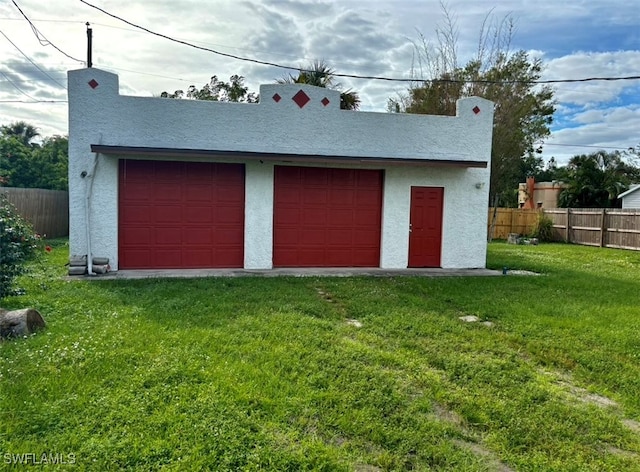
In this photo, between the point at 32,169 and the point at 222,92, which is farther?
the point at 222,92

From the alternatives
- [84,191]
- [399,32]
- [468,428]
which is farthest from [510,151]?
[468,428]

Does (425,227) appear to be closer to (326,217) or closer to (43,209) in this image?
(326,217)

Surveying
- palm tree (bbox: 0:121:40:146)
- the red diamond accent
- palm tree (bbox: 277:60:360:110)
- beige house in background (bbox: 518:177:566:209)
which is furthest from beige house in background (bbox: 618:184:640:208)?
palm tree (bbox: 0:121:40:146)

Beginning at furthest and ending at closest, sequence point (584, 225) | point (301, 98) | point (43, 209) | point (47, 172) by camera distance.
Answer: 1. point (47, 172)
2. point (584, 225)
3. point (43, 209)
4. point (301, 98)

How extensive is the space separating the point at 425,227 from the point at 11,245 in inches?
338

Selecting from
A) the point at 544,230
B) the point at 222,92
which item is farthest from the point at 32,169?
the point at 544,230

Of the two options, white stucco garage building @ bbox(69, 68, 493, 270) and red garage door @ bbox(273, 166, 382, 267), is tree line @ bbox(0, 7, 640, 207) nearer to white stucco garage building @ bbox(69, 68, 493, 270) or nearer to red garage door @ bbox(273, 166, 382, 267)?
white stucco garage building @ bbox(69, 68, 493, 270)

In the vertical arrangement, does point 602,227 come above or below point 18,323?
above

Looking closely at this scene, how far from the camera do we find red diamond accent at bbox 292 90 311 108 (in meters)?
10.1

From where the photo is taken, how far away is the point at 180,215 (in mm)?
9883

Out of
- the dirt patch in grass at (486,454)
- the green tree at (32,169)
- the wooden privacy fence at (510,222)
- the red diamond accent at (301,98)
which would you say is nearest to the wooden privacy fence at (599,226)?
the wooden privacy fence at (510,222)

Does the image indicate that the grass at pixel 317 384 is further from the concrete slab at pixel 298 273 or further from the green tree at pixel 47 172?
the green tree at pixel 47 172

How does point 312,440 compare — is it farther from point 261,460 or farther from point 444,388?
point 444,388

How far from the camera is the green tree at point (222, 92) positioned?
2567 cm
